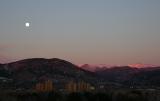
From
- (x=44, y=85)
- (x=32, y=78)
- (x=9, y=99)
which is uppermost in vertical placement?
(x=32, y=78)

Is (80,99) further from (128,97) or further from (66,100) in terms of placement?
(128,97)

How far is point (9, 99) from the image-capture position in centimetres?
3750

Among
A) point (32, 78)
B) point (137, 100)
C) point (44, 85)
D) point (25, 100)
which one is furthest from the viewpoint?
point (32, 78)

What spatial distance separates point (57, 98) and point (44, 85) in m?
32.7

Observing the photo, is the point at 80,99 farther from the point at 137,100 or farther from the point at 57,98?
the point at 137,100

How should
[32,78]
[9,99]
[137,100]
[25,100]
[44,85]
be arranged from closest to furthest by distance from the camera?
1. [9,99]
2. [25,100]
3. [137,100]
4. [44,85]
5. [32,78]

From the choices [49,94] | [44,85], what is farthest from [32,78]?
[49,94]

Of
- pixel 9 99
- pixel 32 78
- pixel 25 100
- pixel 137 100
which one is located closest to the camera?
A: pixel 9 99

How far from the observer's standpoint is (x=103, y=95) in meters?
46.2

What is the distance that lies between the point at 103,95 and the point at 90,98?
186 cm

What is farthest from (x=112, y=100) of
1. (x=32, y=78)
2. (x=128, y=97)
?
(x=32, y=78)

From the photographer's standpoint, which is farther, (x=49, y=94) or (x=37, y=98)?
(x=49, y=94)

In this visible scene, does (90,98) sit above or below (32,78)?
below

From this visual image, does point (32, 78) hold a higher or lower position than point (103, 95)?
higher
